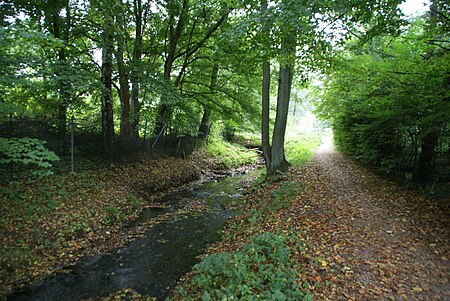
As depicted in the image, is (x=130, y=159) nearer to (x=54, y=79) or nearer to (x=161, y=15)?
(x=54, y=79)

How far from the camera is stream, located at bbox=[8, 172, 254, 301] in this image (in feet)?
15.7

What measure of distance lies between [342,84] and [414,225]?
6274 mm

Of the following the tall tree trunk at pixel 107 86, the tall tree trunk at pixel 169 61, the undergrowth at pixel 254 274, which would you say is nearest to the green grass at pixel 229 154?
the tall tree trunk at pixel 169 61

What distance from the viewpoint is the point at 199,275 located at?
4.71m

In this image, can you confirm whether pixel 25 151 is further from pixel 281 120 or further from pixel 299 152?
pixel 299 152

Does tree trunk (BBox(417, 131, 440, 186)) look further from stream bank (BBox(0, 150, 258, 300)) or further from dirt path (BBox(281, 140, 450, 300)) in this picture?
stream bank (BBox(0, 150, 258, 300))

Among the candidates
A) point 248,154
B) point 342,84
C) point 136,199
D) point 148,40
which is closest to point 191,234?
point 136,199

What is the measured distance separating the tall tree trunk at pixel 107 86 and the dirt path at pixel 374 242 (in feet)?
24.3

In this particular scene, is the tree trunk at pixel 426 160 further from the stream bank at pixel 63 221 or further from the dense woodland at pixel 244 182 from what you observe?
the stream bank at pixel 63 221

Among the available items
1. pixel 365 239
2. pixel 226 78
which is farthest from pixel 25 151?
pixel 226 78

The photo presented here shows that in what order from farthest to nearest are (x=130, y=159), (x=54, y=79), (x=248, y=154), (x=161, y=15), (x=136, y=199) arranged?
1. (x=248, y=154)
2. (x=161, y=15)
3. (x=130, y=159)
4. (x=136, y=199)
5. (x=54, y=79)

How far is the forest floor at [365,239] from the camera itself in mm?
3916

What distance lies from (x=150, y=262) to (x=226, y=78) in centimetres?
1156

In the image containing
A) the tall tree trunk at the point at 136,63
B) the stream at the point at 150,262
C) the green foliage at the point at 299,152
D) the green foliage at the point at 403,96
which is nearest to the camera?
the stream at the point at 150,262
